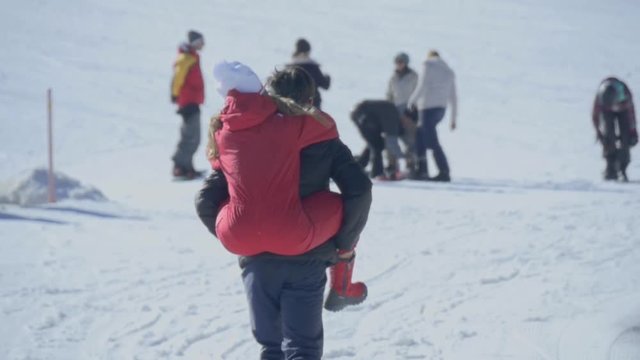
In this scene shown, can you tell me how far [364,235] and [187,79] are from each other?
3.82 m

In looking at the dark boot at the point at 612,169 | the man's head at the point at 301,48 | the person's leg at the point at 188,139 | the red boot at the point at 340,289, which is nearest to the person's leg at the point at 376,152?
the man's head at the point at 301,48

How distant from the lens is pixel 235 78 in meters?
4.08

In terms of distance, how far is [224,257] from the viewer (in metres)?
8.09

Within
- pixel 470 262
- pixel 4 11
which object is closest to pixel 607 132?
pixel 470 262

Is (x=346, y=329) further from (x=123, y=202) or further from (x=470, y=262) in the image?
(x=123, y=202)

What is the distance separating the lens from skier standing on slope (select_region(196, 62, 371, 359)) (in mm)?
3986

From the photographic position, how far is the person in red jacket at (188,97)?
1183 cm

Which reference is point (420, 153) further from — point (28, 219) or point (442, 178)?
point (28, 219)

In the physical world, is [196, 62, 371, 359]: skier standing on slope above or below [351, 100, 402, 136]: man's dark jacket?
below

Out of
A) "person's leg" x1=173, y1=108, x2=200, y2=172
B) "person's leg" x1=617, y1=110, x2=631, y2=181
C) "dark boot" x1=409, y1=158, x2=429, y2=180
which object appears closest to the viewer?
"person's leg" x1=173, y1=108, x2=200, y2=172

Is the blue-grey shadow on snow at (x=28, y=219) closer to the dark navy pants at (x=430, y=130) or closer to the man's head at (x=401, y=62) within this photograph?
the dark navy pants at (x=430, y=130)

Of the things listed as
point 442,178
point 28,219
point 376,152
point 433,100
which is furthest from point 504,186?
point 28,219

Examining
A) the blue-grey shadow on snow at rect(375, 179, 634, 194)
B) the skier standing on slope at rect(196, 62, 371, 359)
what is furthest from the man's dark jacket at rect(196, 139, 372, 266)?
the blue-grey shadow on snow at rect(375, 179, 634, 194)

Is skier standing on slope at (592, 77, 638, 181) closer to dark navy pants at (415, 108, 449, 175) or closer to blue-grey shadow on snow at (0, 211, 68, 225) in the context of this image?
dark navy pants at (415, 108, 449, 175)
